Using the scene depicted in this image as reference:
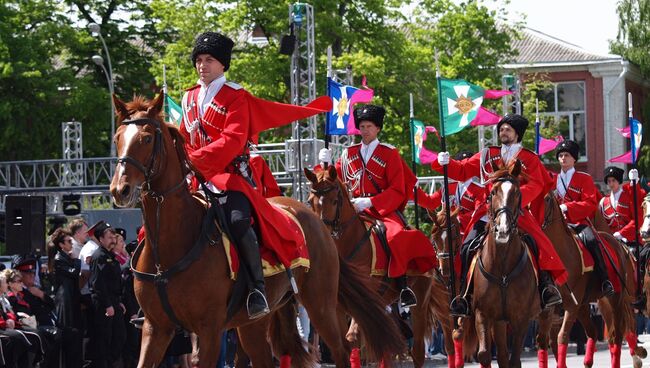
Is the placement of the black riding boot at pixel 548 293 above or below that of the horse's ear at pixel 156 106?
below

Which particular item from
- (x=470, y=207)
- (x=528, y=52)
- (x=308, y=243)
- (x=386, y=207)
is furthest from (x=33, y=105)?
(x=308, y=243)

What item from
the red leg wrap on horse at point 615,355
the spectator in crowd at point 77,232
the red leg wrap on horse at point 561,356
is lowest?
the red leg wrap on horse at point 615,355

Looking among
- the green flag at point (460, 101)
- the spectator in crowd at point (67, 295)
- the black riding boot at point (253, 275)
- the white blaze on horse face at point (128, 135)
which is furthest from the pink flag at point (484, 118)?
the white blaze on horse face at point (128, 135)

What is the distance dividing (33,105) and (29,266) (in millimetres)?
34072

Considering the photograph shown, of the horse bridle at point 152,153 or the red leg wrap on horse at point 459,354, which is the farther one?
the red leg wrap on horse at point 459,354

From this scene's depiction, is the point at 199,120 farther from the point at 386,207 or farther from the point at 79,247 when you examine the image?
the point at 79,247

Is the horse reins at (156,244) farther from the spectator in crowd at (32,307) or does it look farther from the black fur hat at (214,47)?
the spectator in crowd at (32,307)

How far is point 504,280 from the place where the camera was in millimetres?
14180

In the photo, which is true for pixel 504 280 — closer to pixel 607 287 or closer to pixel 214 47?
pixel 607 287

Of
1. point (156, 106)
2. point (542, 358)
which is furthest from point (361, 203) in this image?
point (156, 106)

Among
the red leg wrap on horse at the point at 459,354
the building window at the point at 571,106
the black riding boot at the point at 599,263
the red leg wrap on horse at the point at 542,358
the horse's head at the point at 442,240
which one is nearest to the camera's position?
the red leg wrap on horse at the point at 542,358

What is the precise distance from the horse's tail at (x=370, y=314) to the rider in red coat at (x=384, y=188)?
2.63 metres

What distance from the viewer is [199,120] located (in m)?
11.1

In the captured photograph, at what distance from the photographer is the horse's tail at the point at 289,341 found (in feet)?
41.1
